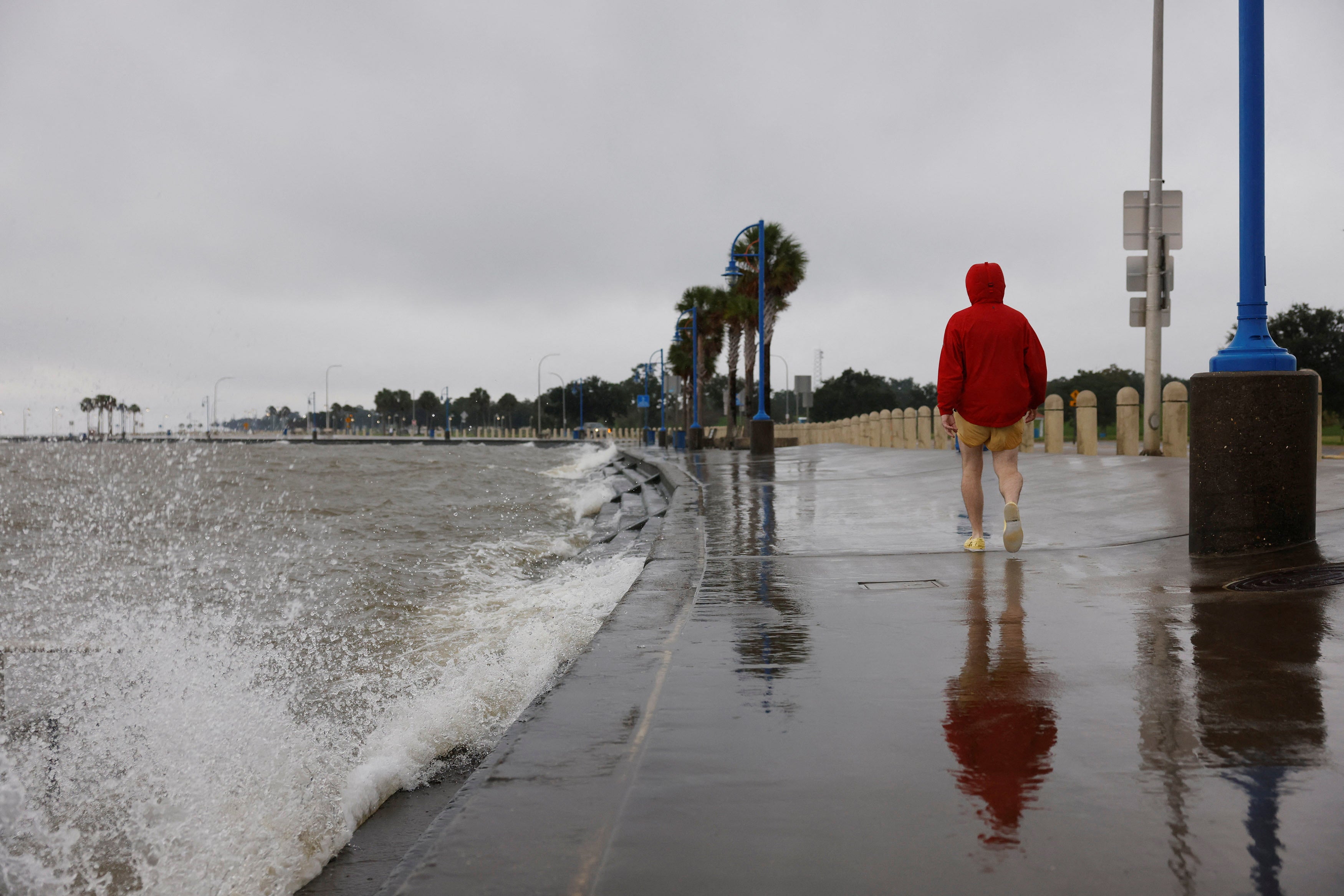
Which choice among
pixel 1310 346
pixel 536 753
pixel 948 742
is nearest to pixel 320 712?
pixel 536 753

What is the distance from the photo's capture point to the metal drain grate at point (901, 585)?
16.3ft

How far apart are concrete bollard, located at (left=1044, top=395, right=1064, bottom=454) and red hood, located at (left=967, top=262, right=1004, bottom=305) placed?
14170 millimetres

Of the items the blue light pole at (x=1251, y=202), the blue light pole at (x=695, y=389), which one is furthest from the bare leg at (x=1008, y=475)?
the blue light pole at (x=695, y=389)

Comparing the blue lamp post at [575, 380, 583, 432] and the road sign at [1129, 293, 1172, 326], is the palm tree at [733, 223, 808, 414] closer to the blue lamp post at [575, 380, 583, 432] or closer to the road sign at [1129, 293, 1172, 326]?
the road sign at [1129, 293, 1172, 326]

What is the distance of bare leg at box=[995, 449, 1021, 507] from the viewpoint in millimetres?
6020

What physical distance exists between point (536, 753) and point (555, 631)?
8.34 ft

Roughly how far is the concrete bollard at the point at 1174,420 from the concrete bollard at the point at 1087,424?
2035mm

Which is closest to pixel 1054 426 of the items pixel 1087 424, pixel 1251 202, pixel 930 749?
A: pixel 1087 424

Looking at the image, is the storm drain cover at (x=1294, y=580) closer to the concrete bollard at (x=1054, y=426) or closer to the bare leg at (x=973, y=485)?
the bare leg at (x=973, y=485)

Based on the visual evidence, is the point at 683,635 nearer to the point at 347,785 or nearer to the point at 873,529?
the point at 347,785

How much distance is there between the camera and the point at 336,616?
7207mm

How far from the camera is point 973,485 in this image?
627cm

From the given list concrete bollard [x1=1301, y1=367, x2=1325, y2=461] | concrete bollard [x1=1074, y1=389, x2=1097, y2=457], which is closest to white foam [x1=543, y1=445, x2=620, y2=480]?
concrete bollard [x1=1074, y1=389, x2=1097, y2=457]

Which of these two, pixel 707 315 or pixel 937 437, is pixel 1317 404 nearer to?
pixel 937 437
